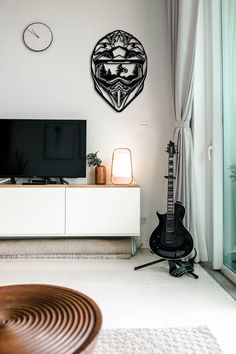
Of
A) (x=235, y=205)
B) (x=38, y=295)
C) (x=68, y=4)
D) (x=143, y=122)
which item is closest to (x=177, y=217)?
(x=235, y=205)

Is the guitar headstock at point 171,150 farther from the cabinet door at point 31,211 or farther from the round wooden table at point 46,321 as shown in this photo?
the round wooden table at point 46,321

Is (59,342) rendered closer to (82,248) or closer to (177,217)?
(177,217)

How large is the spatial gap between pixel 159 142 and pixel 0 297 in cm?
252

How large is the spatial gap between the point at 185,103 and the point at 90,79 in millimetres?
1091

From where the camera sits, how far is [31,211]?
3.01 m

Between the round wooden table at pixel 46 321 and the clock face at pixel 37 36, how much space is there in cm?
281

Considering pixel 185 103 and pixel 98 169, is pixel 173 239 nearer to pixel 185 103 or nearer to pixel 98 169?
pixel 98 169

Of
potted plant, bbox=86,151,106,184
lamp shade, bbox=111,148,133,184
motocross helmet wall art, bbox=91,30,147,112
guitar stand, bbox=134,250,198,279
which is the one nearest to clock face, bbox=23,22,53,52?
motocross helmet wall art, bbox=91,30,147,112

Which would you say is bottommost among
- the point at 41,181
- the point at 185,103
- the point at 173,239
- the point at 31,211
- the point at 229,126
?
the point at 173,239

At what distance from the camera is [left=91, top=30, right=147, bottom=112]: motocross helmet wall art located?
3.37 meters

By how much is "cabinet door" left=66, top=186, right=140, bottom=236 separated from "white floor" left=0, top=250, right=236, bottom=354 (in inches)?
11.2

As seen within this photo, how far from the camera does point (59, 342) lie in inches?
35.7

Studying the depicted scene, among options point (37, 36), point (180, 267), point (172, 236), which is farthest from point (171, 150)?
point (37, 36)

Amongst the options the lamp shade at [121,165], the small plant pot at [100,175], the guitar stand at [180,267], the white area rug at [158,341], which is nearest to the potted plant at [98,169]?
the small plant pot at [100,175]
